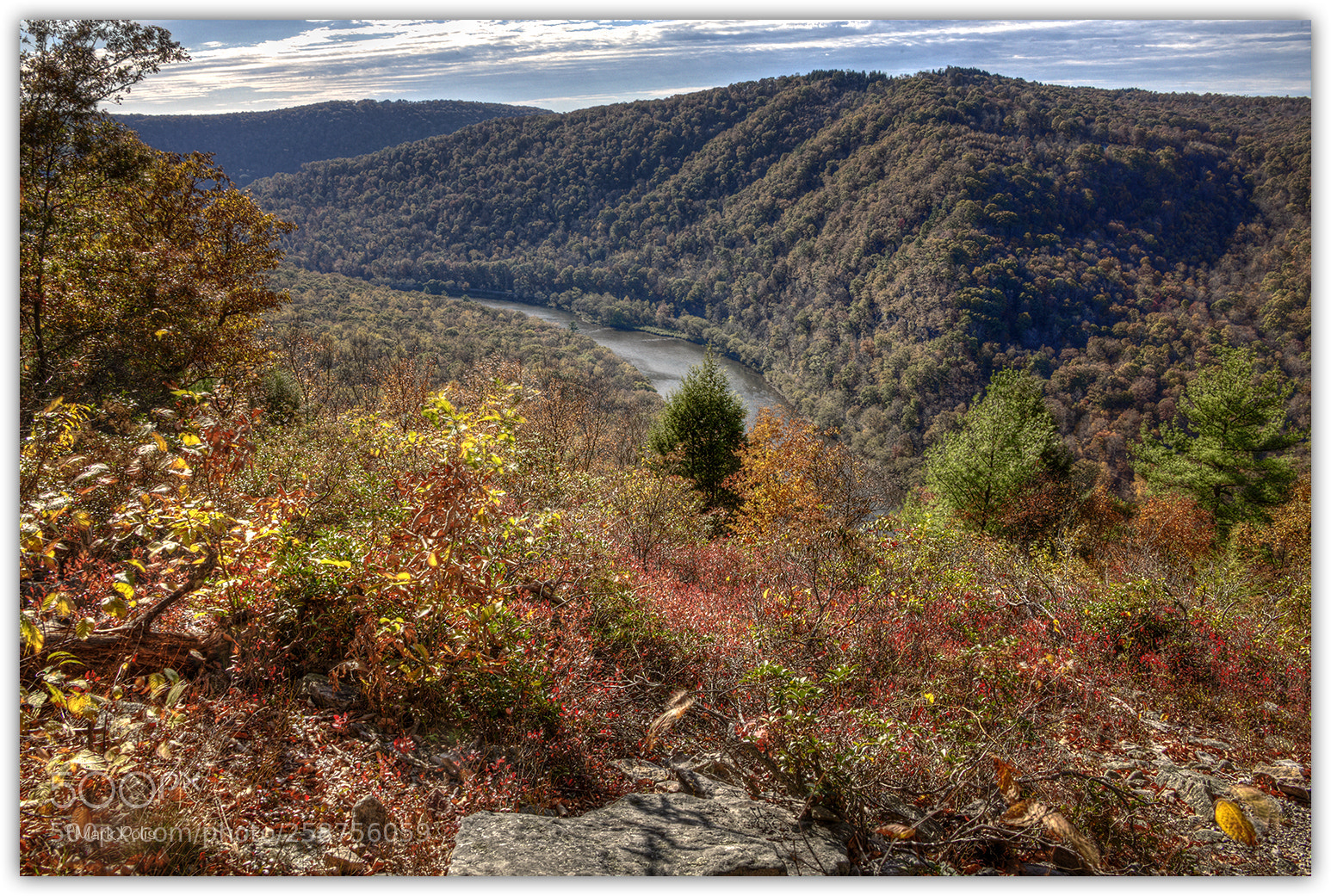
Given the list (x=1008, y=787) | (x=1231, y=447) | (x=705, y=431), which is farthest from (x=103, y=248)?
(x=1231, y=447)

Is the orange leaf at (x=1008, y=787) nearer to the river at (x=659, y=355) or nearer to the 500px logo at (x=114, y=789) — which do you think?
the 500px logo at (x=114, y=789)

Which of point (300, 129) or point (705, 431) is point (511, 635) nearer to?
point (705, 431)

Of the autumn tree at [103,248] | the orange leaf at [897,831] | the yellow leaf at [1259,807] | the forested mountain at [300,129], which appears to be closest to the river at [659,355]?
the forested mountain at [300,129]

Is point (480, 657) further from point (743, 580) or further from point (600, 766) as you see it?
point (743, 580)

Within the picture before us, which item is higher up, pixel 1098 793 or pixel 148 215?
pixel 148 215

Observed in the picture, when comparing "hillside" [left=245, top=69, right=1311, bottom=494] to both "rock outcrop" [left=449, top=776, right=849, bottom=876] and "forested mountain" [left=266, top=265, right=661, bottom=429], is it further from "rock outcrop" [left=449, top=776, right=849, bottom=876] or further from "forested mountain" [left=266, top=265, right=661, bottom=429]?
"forested mountain" [left=266, top=265, right=661, bottom=429]

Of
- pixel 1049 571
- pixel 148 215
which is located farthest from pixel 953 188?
pixel 148 215
